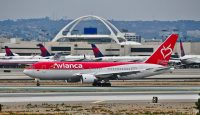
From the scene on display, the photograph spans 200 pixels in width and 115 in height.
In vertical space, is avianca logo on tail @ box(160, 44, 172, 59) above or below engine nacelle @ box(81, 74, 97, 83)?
above

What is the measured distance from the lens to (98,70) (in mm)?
96438

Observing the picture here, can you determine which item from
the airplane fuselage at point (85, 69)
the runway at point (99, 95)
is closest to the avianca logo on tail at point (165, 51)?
the airplane fuselage at point (85, 69)

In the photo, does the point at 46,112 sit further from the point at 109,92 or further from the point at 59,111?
the point at 109,92

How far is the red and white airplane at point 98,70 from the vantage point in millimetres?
94875

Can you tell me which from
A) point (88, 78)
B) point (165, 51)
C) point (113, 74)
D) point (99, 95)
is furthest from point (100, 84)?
point (99, 95)

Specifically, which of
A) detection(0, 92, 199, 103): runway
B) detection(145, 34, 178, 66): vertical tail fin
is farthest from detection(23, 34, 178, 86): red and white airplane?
detection(0, 92, 199, 103): runway

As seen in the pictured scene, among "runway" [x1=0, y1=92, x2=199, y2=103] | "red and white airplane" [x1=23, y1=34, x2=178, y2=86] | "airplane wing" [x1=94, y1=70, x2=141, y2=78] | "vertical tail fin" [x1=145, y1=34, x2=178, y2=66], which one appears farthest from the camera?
"vertical tail fin" [x1=145, y1=34, x2=178, y2=66]

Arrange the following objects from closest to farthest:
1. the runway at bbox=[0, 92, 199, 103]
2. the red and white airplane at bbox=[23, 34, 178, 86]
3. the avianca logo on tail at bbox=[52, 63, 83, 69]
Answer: the runway at bbox=[0, 92, 199, 103] < the red and white airplane at bbox=[23, 34, 178, 86] < the avianca logo on tail at bbox=[52, 63, 83, 69]

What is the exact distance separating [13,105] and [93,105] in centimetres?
743

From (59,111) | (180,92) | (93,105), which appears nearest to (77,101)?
(93,105)

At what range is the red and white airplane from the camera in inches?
3735

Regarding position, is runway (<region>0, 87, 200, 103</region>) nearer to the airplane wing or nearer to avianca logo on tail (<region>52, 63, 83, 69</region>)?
the airplane wing

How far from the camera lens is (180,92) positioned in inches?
3216

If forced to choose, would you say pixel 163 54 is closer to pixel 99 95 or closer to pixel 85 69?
pixel 85 69
